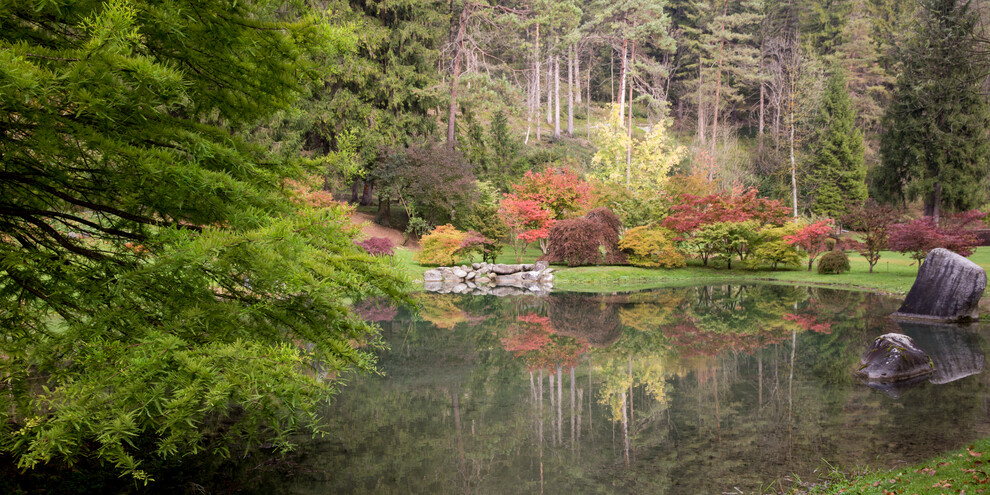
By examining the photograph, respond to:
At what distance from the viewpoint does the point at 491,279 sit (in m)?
19.6

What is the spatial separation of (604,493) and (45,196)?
447 centimetres

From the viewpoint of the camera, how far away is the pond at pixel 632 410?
5027 millimetres

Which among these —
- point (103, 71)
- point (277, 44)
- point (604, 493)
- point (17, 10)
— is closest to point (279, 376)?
point (103, 71)

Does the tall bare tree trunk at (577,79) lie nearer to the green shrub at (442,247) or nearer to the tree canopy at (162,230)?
the green shrub at (442,247)

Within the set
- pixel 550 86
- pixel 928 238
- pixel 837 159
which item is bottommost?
pixel 928 238

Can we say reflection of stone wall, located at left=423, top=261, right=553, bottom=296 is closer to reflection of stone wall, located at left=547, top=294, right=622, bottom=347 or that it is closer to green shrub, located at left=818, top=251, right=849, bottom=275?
reflection of stone wall, located at left=547, top=294, right=622, bottom=347

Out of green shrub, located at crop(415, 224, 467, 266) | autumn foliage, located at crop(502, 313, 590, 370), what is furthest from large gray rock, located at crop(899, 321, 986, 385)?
green shrub, located at crop(415, 224, 467, 266)

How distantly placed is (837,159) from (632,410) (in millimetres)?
29061

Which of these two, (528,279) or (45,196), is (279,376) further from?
(528,279)

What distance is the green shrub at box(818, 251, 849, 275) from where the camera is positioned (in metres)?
18.7

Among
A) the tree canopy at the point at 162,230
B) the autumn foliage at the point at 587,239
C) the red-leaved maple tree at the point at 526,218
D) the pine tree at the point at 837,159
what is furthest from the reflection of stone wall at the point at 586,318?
the pine tree at the point at 837,159

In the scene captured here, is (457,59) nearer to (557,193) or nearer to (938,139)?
(557,193)

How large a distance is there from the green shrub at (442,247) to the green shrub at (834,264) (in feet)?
40.0

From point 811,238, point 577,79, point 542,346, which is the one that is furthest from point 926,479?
point 577,79
